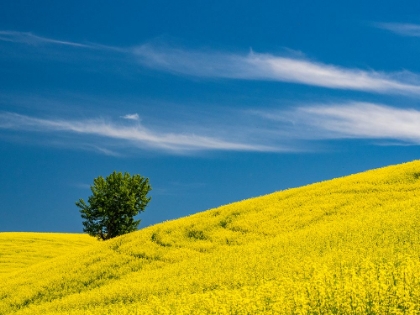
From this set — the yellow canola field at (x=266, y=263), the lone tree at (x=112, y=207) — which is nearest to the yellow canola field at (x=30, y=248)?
the lone tree at (x=112, y=207)

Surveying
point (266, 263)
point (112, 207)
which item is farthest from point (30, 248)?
A: point (266, 263)

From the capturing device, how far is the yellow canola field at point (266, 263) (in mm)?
12469

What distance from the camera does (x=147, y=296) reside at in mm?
21953

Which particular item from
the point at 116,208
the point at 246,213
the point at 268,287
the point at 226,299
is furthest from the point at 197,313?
the point at 116,208

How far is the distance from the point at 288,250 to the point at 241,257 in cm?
228

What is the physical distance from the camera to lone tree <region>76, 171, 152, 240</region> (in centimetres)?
5291

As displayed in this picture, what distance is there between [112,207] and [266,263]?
3386cm

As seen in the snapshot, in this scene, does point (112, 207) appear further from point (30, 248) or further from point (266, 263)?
point (266, 263)

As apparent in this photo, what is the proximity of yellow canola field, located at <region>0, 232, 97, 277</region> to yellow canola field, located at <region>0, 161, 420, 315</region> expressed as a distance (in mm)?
15662

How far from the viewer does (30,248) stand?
55.8 m

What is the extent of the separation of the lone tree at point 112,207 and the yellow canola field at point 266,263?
17325 mm

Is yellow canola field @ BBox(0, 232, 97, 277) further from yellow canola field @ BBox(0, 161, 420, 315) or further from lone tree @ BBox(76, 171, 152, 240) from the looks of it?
yellow canola field @ BBox(0, 161, 420, 315)

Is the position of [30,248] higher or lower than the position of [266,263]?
Result: higher

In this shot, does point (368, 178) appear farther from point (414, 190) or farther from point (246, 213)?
point (246, 213)
